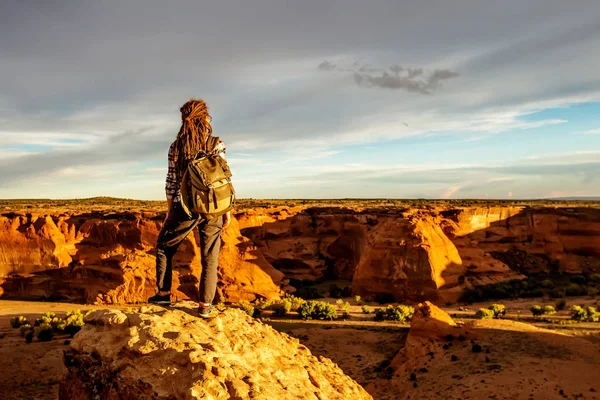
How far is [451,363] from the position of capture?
47.4 feet

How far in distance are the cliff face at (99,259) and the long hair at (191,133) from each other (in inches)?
919

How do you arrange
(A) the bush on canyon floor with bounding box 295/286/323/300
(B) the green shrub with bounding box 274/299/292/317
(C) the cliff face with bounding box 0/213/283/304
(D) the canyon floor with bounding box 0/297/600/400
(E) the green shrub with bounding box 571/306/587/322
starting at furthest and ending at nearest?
(A) the bush on canyon floor with bounding box 295/286/323/300 < (C) the cliff face with bounding box 0/213/283/304 < (B) the green shrub with bounding box 274/299/292/317 < (E) the green shrub with bounding box 571/306/587/322 < (D) the canyon floor with bounding box 0/297/600/400

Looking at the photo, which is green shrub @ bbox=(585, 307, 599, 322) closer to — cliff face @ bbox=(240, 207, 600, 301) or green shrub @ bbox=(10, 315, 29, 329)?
cliff face @ bbox=(240, 207, 600, 301)

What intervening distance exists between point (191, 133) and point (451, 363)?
40.3 ft

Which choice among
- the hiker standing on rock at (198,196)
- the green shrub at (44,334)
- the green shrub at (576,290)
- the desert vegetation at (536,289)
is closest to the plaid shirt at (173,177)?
the hiker standing on rock at (198,196)

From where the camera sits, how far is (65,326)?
17.9 metres

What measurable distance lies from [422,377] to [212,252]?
10921mm

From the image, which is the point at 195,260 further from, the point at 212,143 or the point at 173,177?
the point at 212,143

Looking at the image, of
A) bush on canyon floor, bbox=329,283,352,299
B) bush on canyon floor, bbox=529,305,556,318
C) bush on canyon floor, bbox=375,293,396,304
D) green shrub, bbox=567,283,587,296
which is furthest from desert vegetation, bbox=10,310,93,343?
green shrub, bbox=567,283,587,296

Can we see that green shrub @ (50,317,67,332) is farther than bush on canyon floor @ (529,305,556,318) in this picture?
No

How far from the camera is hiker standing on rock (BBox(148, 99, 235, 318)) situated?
5031 mm

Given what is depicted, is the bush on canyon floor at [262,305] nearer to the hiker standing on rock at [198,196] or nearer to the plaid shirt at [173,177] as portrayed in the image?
the hiker standing on rock at [198,196]

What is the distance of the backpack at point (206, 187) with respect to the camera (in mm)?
4992

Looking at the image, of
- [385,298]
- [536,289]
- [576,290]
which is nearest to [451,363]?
[385,298]
